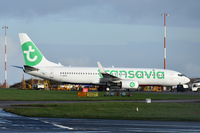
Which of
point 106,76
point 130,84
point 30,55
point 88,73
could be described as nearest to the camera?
point 130,84

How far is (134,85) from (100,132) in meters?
66.7

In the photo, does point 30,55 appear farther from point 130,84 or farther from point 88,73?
point 130,84

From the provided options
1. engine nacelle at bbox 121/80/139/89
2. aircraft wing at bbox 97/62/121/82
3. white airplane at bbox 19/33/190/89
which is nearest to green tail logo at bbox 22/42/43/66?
white airplane at bbox 19/33/190/89

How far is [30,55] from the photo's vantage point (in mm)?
92188

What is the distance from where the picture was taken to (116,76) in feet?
309

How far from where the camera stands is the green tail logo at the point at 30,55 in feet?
302

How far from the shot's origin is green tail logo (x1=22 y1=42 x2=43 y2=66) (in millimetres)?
92188

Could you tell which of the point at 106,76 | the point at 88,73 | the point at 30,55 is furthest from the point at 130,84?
the point at 30,55

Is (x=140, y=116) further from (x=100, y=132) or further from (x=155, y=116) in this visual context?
(x=100, y=132)

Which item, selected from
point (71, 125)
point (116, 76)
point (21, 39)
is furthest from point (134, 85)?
point (71, 125)

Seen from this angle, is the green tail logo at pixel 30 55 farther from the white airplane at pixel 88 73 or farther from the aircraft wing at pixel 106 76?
the aircraft wing at pixel 106 76

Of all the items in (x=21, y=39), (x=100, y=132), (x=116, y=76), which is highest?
(x=21, y=39)

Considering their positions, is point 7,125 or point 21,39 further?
point 21,39

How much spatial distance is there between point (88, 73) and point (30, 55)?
1082 centimetres
